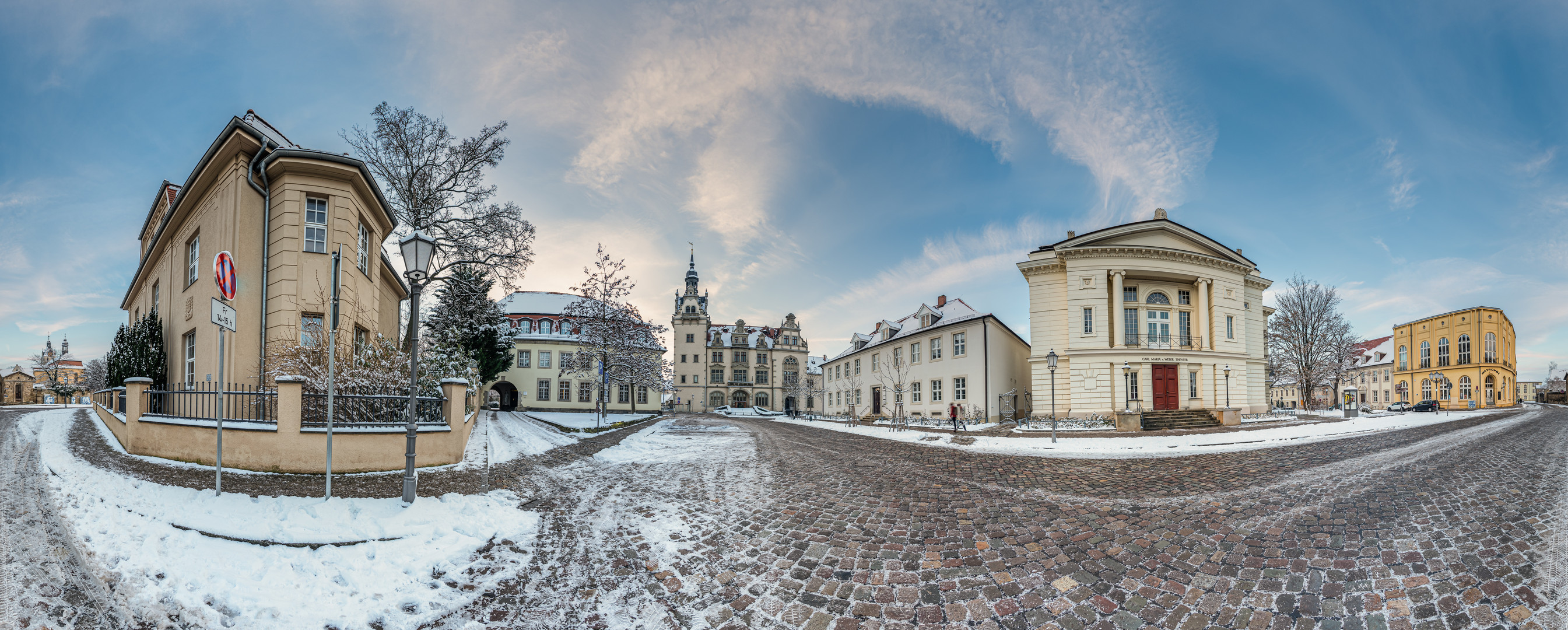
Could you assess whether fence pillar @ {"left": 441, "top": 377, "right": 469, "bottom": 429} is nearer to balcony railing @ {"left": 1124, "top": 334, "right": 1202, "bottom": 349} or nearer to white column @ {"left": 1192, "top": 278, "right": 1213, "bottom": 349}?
balcony railing @ {"left": 1124, "top": 334, "right": 1202, "bottom": 349}

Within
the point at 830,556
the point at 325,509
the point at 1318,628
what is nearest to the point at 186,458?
the point at 325,509

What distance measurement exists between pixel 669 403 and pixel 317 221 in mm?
54739

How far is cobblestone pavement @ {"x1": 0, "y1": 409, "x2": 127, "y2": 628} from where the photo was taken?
357cm

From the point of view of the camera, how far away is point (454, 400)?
10.3 m

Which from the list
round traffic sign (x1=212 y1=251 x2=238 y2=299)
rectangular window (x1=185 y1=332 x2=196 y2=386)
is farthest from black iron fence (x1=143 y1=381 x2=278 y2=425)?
rectangular window (x1=185 y1=332 x2=196 y2=386)

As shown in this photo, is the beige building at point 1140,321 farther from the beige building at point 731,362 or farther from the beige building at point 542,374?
the beige building at point 731,362

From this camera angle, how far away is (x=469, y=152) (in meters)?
20.2

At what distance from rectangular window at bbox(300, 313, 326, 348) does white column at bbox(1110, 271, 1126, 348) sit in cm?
2916

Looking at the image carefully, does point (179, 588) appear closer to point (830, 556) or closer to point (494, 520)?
point (494, 520)

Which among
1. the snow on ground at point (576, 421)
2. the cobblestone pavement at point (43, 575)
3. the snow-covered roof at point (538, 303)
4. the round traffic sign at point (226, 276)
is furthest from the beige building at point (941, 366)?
the snow-covered roof at point (538, 303)

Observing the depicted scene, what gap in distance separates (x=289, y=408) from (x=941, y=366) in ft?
95.4

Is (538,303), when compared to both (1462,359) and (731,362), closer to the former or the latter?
(731,362)

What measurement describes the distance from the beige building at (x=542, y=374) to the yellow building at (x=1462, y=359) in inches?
2893

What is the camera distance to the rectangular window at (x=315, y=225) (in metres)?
13.1
